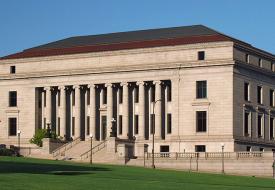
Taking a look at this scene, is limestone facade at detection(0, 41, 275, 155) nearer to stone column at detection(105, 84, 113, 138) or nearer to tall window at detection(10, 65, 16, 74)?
stone column at detection(105, 84, 113, 138)

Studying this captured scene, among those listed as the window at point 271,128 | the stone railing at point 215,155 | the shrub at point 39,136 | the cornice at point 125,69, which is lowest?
the stone railing at point 215,155

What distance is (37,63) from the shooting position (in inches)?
5704

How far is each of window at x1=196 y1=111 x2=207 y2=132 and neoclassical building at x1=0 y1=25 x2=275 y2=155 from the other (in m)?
0.14

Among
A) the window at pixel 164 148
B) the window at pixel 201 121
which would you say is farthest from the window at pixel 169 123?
the window at pixel 201 121

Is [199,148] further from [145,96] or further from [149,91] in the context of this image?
[149,91]

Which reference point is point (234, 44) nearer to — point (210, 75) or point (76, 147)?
point (210, 75)

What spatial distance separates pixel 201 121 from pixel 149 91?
1070cm

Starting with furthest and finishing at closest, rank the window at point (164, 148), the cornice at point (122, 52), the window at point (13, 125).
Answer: the window at point (13, 125) → the window at point (164, 148) → the cornice at point (122, 52)

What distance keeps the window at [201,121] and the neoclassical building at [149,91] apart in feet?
0.46

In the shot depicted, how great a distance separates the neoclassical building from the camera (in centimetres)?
12688

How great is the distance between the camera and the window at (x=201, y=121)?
127938 mm

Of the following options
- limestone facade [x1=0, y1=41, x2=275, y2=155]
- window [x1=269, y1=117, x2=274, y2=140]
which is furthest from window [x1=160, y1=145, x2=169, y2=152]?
window [x1=269, y1=117, x2=274, y2=140]

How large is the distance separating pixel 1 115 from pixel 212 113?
38170 millimetres

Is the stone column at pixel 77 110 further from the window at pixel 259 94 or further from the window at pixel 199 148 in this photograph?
the window at pixel 259 94
